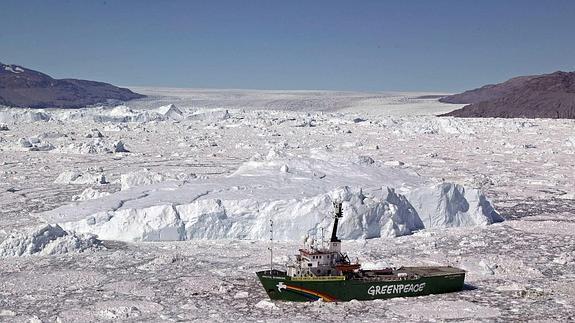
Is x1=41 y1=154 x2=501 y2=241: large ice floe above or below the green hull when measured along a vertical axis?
above

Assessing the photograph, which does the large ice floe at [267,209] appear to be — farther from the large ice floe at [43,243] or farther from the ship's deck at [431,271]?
the ship's deck at [431,271]

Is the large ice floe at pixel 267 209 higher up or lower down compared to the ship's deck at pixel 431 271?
higher up

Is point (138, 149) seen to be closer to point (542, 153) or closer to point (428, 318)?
point (542, 153)

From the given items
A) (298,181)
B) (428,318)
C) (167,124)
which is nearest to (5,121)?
(167,124)

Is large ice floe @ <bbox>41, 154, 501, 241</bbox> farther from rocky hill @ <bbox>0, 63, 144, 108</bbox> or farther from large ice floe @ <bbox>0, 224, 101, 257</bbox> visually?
rocky hill @ <bbox>0, 63, 144, 108</bbox>

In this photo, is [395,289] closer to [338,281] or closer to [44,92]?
[338,281]

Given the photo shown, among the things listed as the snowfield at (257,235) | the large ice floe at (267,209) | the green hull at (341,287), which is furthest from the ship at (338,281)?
the large ice floe at (267,209)

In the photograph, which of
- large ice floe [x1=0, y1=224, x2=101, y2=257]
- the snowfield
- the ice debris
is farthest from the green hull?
the ice debris
